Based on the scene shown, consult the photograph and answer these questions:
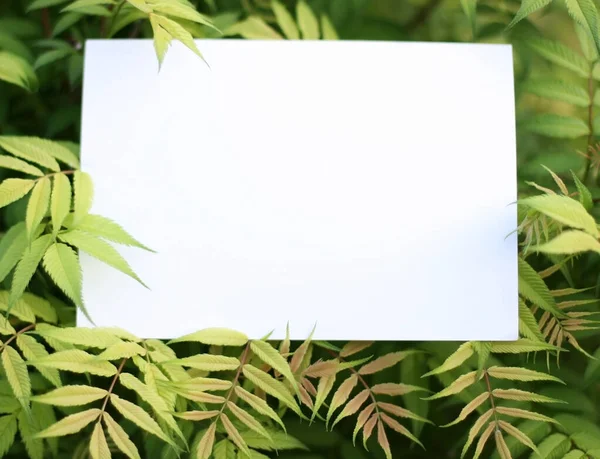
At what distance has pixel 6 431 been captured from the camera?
655mm

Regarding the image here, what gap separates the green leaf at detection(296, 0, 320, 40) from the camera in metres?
0.79

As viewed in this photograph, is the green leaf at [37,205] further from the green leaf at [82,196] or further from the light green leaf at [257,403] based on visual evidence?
the light green leaf at [257,403]

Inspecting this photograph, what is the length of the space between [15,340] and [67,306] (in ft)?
0.24

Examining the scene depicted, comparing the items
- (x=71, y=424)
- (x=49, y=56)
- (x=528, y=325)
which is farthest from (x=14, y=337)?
(x=528, y=325)

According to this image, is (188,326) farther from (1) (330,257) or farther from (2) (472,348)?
(2) (472,348)

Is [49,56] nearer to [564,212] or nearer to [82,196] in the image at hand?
[82,196]

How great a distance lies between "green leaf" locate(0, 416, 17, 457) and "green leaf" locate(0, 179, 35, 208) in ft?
0.84

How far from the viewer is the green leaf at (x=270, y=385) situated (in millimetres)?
620

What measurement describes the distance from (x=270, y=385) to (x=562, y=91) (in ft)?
1.79

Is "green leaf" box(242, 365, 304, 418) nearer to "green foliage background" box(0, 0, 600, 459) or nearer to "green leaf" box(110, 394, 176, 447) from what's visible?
"green foliage background" box(0, 0, 600, 459)

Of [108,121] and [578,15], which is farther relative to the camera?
[108,121]

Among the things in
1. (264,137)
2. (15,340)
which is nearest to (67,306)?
(15,340)

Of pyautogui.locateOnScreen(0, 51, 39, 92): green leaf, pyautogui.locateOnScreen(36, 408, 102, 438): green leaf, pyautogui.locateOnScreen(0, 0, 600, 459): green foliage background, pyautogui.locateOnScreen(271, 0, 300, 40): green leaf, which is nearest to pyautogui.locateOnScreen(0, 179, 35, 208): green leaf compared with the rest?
pyautogui.locateOnScreen(0, 0, 600, 459): green foliage background

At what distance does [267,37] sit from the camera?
78 cm
